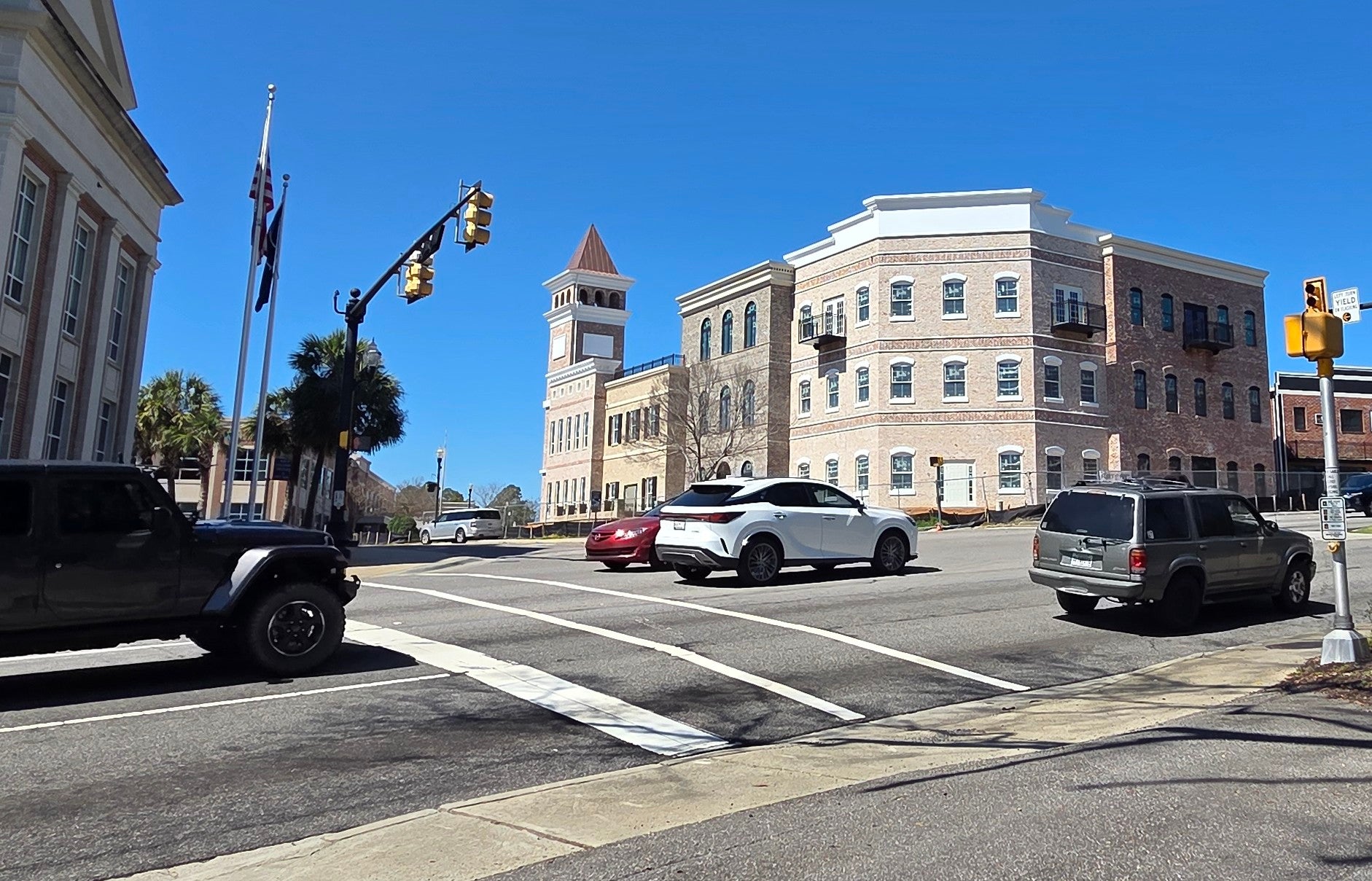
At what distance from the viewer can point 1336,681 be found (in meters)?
8.30

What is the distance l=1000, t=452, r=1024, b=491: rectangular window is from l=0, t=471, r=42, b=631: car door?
132ft

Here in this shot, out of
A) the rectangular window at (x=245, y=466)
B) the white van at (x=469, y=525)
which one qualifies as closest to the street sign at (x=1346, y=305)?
the white van at (x=469, y=525)

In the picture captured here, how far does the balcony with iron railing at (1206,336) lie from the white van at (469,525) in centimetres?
3382

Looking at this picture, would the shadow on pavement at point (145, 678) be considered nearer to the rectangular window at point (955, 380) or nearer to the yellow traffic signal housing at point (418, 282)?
the yellow traffic signal housing at point (418, 282)

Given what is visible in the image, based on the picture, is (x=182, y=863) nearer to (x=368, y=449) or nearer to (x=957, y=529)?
(x=957, y=529)

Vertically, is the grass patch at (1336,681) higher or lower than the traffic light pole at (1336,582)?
lower

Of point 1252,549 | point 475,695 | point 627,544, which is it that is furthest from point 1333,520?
point 627,544

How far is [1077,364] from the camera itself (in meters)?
45.2

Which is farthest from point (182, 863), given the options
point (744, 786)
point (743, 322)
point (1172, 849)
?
point (743, 322)

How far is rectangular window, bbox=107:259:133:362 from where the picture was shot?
28.9 m

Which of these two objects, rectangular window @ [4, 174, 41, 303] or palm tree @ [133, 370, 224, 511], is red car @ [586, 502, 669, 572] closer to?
rectangular window @ [4, 174, 41, 303]

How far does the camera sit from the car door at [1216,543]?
40.6 feet

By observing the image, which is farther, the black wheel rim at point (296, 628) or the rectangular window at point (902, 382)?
the rectangular window at point (902, 382)

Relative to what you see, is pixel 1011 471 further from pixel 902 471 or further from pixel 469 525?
pixel 469 525
